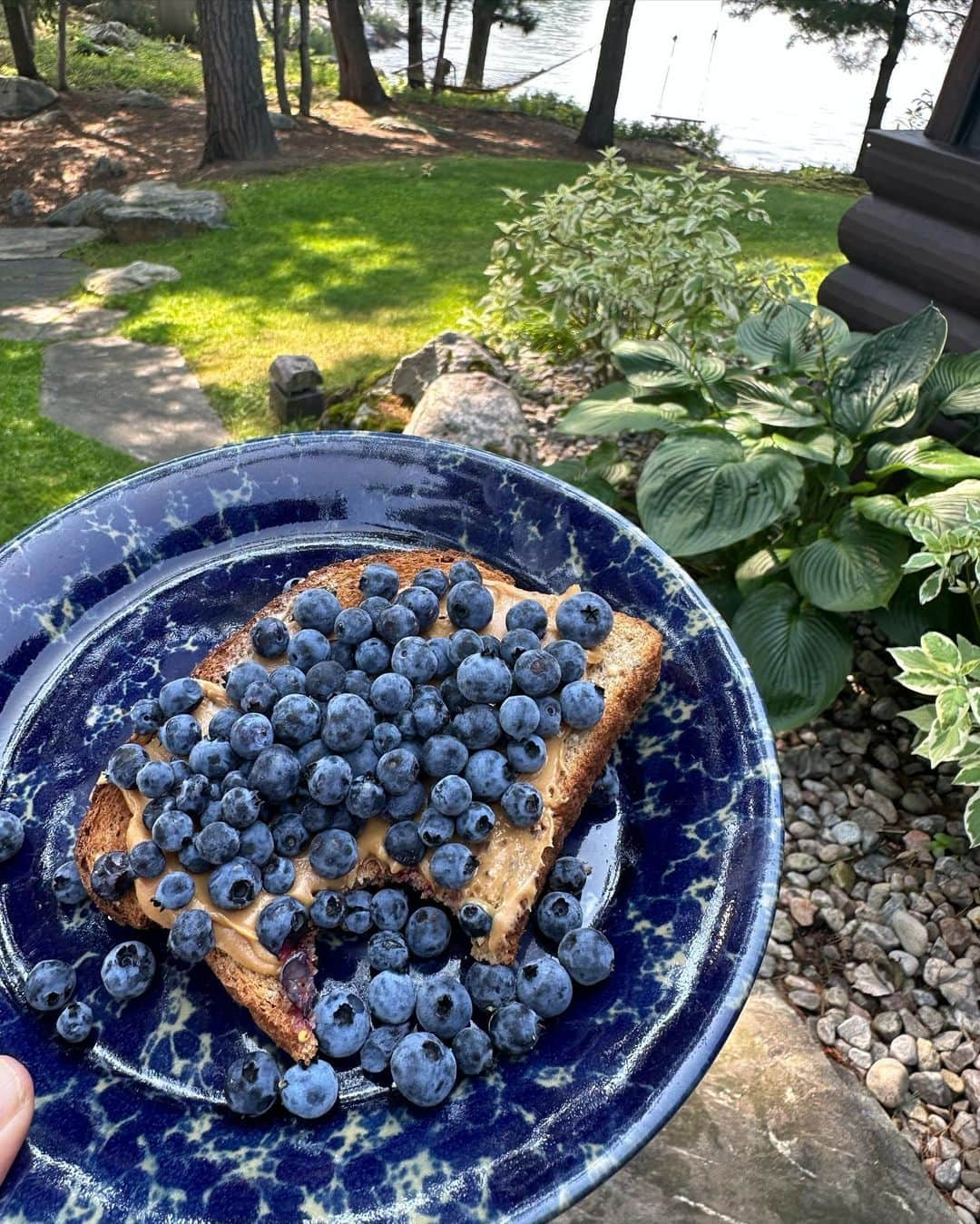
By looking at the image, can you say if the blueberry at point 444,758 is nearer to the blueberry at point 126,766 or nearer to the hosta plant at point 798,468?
the blueberry at point 126,766

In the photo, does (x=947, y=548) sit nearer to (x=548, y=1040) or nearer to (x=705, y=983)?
(x=705, y=983)

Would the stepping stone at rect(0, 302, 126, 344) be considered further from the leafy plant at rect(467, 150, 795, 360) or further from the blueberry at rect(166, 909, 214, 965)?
the blueberry at rect(166, 909, 214, 965)

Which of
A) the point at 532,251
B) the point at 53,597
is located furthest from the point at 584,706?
the point at 532,251

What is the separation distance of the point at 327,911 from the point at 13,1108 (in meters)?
0.42

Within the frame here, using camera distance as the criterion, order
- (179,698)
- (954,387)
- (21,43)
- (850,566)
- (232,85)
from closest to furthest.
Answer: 1. (179,698)
2. (850,566)
3. (954,387)
4. (232,85)
5. (21,43)

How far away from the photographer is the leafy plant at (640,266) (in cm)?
383

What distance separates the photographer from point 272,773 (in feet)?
4.28

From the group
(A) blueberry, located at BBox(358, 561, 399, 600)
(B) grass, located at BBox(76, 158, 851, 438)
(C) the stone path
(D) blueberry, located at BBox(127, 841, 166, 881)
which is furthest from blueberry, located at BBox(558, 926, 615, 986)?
(B) grass, located at BBox(76, 158, 851, 438)

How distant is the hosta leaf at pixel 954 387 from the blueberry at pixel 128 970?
7.92 feet

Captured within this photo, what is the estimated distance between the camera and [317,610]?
1.54 m

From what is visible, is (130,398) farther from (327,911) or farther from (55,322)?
(327,911)

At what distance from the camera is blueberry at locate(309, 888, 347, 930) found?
1241 mm

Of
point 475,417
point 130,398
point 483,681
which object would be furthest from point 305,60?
point 483,681

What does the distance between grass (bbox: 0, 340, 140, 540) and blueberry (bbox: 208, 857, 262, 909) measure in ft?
10.1
